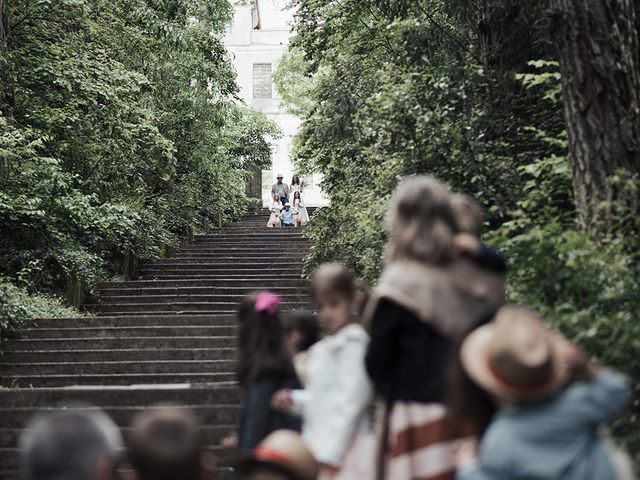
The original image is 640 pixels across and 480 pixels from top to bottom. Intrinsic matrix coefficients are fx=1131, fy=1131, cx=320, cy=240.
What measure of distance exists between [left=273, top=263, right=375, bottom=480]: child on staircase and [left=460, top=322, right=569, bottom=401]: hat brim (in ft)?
4.39

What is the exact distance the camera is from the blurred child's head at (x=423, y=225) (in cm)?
477

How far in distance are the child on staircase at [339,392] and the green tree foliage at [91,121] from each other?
36.0ft

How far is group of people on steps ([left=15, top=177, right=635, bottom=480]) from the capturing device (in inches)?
132

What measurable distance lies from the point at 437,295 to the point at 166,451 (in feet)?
5.73

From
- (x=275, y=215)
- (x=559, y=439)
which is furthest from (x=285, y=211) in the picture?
(x=559, y=439)

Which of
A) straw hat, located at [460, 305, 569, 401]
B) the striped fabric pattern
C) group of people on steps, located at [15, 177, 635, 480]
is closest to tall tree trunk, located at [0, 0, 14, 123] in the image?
group of people on steps, located at [15, 177, 635, 480]

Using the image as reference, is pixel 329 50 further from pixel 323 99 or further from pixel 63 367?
pixel 63 367

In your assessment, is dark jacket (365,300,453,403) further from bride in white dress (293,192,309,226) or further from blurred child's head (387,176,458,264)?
bride in white dress (293,192,309,226)

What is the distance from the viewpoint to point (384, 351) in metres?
4.75

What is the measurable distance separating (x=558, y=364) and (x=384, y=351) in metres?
1.18

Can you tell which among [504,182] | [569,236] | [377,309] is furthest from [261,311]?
[504,182]

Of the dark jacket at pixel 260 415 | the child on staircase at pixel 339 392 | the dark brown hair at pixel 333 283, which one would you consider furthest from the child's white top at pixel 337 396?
the dark jacket at pixel 260 415

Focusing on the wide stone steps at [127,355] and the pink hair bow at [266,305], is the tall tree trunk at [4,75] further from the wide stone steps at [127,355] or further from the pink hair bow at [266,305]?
the pink hair bow at [266,305]

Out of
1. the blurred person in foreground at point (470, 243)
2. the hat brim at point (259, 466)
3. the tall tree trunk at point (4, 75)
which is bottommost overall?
the hat brim at point (259, 466)
